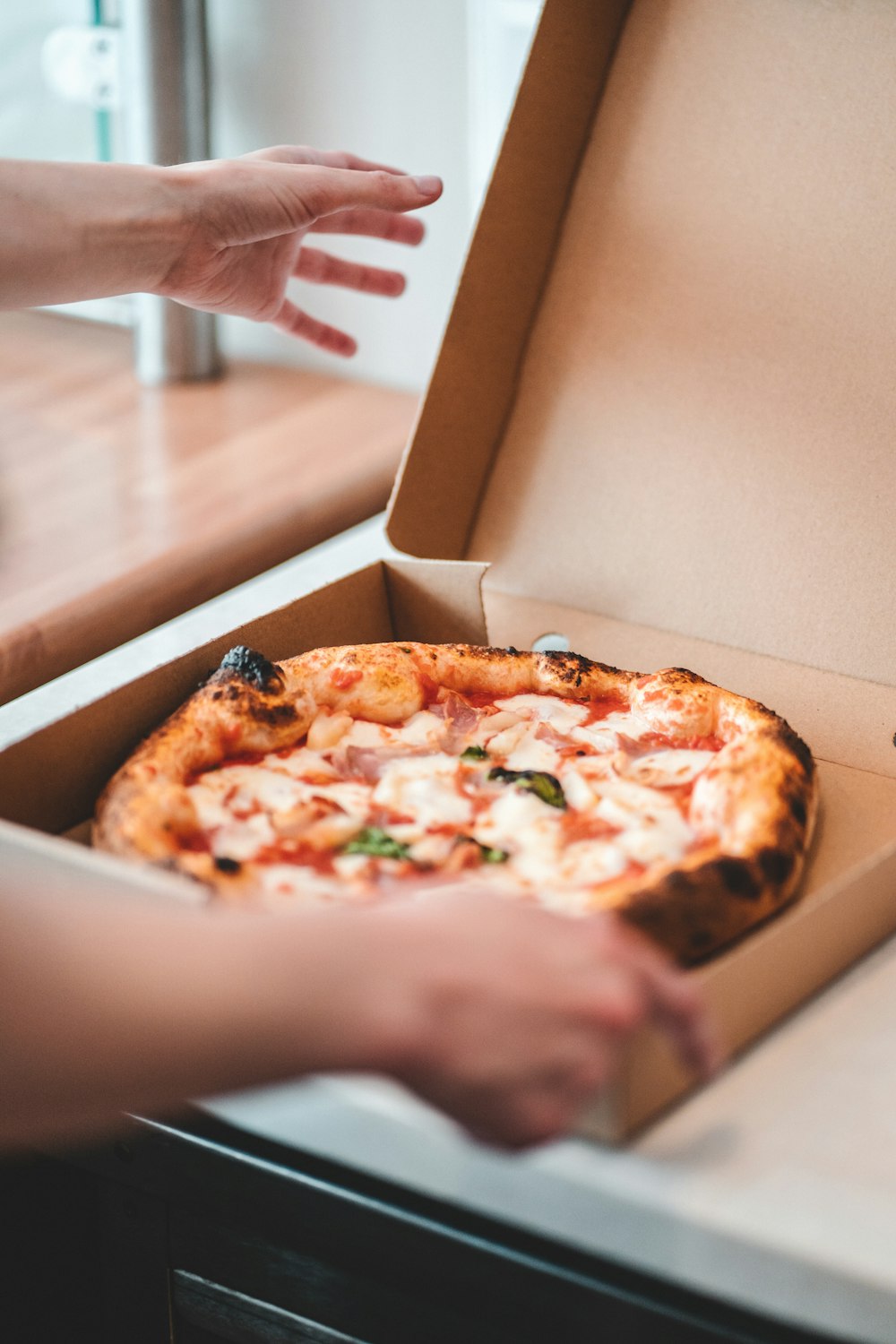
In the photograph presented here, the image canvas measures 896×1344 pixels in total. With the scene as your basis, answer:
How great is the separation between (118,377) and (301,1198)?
155 centimetres

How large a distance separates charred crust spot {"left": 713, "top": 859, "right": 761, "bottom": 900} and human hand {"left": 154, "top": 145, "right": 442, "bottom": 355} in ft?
2.34

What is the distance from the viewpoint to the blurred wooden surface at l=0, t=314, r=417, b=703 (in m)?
1.44

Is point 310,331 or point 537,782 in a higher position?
point 310,331

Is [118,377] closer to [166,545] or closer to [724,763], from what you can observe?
[166,545]

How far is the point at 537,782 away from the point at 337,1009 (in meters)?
0.37

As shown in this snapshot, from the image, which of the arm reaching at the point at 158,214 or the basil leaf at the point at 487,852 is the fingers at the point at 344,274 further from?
the basil leaf at the point at 487,852

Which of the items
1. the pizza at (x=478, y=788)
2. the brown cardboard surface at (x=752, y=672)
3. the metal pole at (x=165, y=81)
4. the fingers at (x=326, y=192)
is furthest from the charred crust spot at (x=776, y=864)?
the metal pole at (x=165, y=81)

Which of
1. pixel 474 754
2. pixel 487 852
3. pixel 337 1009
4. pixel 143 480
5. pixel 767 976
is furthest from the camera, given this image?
pixel 143 480

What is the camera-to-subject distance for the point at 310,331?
1.51 metres

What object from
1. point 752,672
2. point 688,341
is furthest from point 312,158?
point 752,672

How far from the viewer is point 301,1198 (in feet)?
2.68

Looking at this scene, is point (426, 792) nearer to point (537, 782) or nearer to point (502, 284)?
point (537, 782)

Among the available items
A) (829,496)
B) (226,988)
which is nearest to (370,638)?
(829,496)

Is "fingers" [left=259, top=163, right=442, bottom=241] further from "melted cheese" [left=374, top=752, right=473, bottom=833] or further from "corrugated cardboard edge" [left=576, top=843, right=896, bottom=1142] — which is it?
"corrugated cardboard edge" [left=576, top=843, right=896, bottom=1142]
